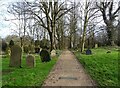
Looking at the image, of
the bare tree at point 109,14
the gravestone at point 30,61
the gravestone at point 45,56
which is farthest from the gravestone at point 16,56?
the bare tree at point 109,14

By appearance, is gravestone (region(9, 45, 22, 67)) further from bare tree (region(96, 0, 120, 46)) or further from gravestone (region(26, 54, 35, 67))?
bare tree (region(96, 0, 120, 46))

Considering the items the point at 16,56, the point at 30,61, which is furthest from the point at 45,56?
the point at 16,56

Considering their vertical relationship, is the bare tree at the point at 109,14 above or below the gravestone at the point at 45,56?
above

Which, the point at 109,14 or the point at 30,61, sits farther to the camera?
the point at 109,14

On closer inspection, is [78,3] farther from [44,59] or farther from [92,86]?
[92,86]

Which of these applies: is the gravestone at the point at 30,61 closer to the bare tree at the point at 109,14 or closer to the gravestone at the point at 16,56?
the gravestone at the point at 16,56

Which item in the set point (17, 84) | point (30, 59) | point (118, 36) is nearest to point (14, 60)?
point (30, 59)

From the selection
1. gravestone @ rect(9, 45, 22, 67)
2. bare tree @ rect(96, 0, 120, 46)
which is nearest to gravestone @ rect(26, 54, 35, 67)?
gravestone @ rect(9, 45, 22, 67)

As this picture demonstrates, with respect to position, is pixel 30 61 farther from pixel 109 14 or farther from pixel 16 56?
pixel 109 14

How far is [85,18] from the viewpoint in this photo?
35.1 meters

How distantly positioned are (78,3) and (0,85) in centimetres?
2930

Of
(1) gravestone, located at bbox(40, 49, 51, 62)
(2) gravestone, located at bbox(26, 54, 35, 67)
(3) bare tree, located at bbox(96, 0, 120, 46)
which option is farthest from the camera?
(3) bare tree, located at bbox(96, 0, 120, 46)

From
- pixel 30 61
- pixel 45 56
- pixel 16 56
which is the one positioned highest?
pixel 16 56

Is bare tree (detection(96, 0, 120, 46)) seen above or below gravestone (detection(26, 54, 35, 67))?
above
